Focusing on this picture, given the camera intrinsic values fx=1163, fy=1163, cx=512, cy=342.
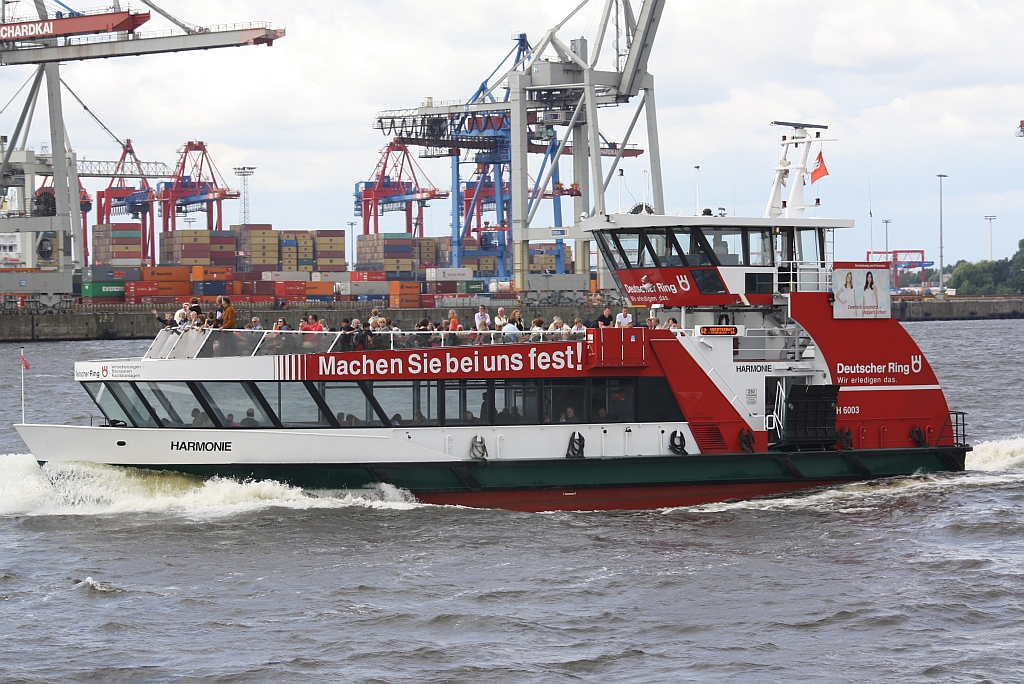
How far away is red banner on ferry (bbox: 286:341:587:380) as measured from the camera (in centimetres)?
1525

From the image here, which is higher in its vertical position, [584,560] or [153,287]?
[153,287]

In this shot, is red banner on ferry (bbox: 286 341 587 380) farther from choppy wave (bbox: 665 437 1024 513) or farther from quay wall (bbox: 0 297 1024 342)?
quay wall (bbox: 0 297 1024 342)

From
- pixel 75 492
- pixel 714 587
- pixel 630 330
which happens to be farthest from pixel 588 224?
pixel 75 492

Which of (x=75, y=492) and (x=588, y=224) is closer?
(x=75, y=492)

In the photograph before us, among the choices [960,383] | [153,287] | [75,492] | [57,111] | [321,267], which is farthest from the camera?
[321,267]

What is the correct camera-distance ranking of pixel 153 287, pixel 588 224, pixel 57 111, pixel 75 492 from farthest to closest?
pixel 153 287 < pixel 57 111 < pixel 588 224 < pixel 75 492

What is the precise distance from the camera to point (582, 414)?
15766 mm

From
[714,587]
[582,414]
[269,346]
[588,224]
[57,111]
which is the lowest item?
[714,587]

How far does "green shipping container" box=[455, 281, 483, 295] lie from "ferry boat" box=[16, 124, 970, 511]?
223 feet

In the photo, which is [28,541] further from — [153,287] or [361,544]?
[153,287]

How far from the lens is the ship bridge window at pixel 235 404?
15.2 m

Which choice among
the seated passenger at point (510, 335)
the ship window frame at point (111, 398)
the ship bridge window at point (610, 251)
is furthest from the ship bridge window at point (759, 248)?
the ship window frame at point (111, 398)

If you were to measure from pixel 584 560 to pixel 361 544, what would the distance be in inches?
107

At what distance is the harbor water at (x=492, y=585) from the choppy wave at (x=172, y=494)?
1.0 inches
